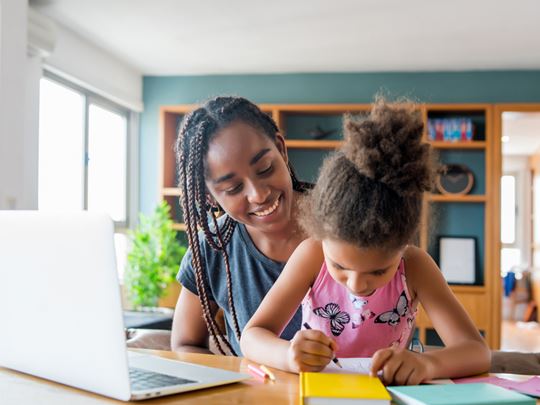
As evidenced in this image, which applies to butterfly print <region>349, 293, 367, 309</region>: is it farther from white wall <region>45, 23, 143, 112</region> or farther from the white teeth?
white wall <region>45, 23, 143, 112</region>

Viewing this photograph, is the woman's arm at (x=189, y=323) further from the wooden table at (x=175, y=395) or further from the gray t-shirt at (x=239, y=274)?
the wooden table at (x=175, y=395)

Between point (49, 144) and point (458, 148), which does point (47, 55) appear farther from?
point (458, 148)

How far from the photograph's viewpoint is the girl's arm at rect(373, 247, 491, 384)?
0.94m

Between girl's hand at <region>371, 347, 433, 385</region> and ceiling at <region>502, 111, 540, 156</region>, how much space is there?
567 centimetres

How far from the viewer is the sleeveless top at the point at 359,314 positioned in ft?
4.30

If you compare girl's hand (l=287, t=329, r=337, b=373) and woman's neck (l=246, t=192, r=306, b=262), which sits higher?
woman's neck (l=246, t=192, r=306, b=262)

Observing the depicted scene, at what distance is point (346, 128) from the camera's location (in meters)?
1.07

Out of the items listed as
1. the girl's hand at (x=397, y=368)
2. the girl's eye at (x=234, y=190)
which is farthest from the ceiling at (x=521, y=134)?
the girl's hand at (x=397, y=368)

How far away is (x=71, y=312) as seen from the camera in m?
0.88

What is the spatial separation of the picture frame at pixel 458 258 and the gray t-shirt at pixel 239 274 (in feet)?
12.8

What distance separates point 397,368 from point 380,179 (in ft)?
0.96

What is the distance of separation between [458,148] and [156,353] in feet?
14.8

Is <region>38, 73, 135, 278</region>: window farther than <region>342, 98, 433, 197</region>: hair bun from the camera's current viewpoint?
Yes

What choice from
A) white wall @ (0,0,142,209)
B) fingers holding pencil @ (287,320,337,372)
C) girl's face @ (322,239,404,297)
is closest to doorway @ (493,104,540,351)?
white wall @ (0,0,142,209)
